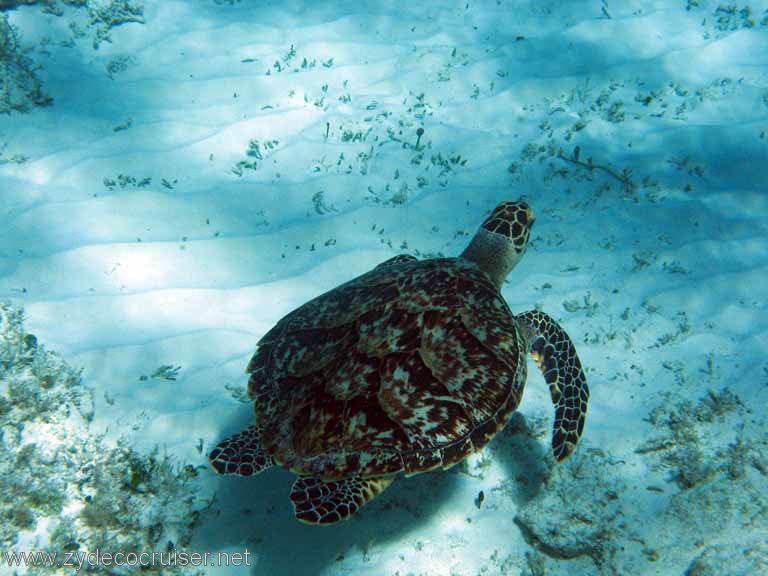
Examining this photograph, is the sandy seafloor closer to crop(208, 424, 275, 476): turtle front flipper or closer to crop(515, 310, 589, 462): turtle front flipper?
crop(515, 310, 589, 462): turtle front flipper

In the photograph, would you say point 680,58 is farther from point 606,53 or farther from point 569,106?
point 569,106

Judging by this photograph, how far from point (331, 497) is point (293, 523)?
0.83 metres

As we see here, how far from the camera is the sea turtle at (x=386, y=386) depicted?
98.8 inches

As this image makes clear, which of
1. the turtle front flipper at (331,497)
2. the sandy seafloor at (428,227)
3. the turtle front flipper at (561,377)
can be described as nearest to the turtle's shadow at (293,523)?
the sandy seafloor at (428,227)

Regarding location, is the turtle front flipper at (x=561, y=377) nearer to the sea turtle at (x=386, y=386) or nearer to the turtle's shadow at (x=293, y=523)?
the sea turtle at (x=386, y=386)

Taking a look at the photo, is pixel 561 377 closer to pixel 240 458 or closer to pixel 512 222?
pixel 512 222

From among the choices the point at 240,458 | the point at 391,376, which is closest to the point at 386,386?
the point at 391,376

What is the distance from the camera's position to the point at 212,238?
4.67 meters

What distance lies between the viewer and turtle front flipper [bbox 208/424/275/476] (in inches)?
105

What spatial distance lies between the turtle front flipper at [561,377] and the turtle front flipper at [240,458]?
6.05 feet

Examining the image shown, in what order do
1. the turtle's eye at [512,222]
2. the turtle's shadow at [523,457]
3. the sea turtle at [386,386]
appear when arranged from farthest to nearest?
the turtle's eye at [512,222]
the turtle's shadow at [523,457]
the sea turtle at [386,386]

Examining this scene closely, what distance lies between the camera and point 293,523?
122 inches

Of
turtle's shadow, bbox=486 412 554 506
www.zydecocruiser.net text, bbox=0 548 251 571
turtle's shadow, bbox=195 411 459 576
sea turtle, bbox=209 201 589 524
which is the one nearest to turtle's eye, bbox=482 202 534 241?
sea turtle, bbox=209 201 589 524

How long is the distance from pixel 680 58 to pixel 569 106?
2.02 m
